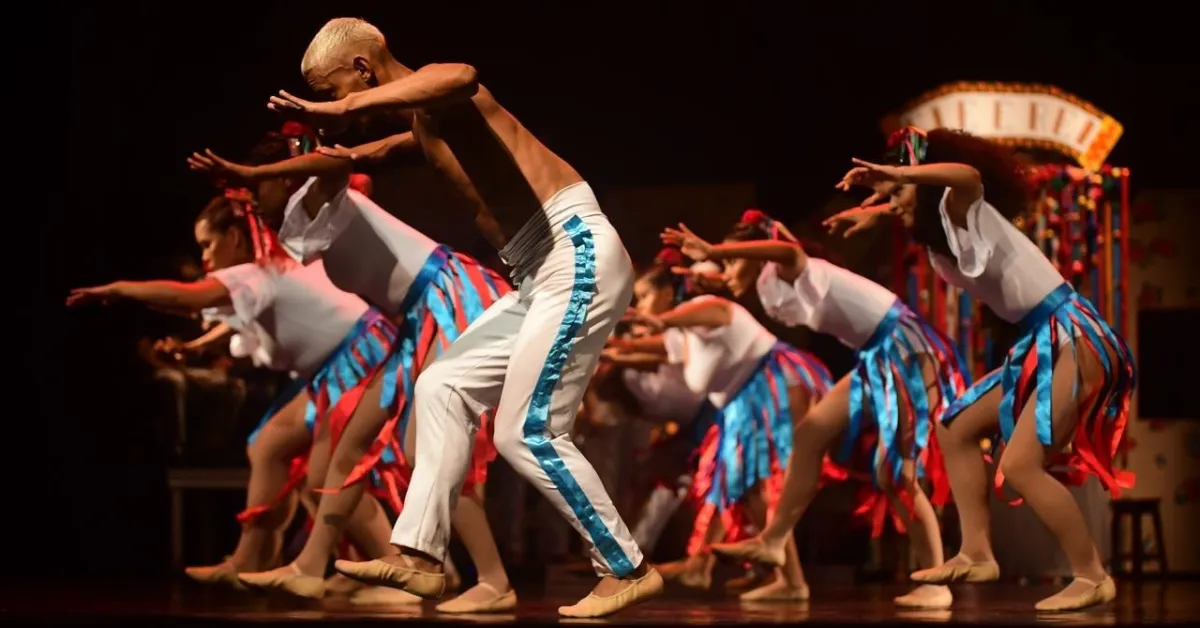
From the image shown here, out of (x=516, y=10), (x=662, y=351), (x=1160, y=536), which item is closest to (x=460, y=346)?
(x=662, y=351)

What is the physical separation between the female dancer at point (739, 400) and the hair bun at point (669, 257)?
1.23ft

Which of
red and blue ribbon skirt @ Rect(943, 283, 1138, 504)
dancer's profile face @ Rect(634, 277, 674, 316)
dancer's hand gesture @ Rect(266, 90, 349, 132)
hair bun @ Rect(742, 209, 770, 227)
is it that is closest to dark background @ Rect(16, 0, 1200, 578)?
dancer's profile face @ Rect(634, 277, 674, 316)

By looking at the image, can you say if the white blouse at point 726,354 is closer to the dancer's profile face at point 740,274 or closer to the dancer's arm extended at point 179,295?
the dancer's profile face at point 740,274

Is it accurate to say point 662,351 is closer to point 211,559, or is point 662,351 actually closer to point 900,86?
point 900,86

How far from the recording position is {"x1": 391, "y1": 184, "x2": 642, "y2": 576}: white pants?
10.3 ft

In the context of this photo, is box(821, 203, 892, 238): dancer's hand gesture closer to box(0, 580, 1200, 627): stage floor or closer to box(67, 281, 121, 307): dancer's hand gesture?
box(0, 580, 1200, 627): stage floor

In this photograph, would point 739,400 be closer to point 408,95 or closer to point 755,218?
point 755,218

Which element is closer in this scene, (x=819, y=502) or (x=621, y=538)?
(x=621, y=538)

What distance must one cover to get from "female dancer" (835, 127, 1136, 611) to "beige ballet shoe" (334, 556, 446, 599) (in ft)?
4.54

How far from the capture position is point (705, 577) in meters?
5.43

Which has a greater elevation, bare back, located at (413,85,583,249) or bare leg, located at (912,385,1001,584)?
bare back, located at (413,85,583,249)

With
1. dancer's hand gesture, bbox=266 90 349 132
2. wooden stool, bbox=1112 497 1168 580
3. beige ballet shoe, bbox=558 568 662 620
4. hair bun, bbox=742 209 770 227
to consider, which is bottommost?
wooden stool, bbox=1112 497 1168 580

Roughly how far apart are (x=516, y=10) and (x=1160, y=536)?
3483 millimetres

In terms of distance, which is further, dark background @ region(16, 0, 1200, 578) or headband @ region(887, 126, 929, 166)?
dark background @ region(16, 0, 1200, 578)
